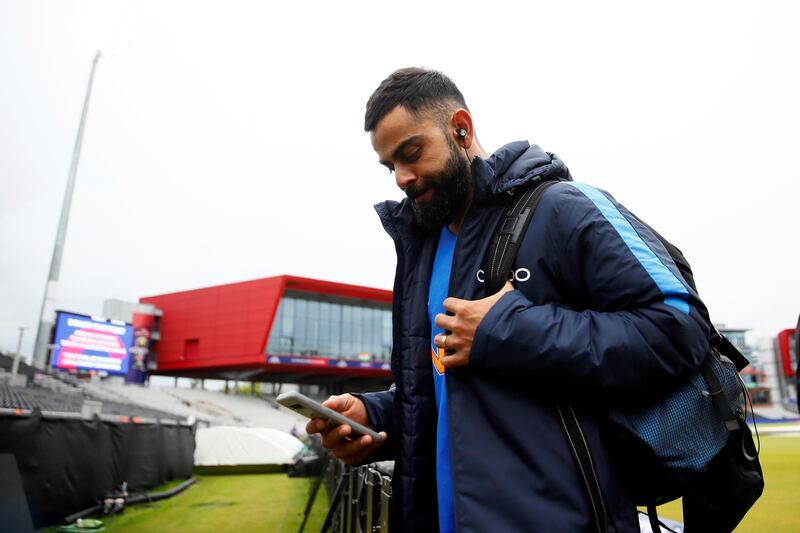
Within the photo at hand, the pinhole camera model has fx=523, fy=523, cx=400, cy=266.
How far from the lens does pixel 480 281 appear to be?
Result: 1301 mm

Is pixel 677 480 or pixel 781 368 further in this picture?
pixel 781 368

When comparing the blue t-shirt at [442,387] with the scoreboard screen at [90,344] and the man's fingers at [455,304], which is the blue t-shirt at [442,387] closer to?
the man's fingers at [455,304]

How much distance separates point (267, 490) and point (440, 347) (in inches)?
438

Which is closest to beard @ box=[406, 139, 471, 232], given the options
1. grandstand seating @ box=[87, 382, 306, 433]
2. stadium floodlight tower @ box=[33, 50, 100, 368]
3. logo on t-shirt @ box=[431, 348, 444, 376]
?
logo on t-shirt @ box=[431, 348, 444, 376]

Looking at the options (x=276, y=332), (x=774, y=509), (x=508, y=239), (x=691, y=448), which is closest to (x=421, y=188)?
(x=508, y=239)

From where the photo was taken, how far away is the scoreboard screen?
26.7m

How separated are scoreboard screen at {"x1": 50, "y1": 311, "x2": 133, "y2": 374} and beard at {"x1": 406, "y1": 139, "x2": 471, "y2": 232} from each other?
99.0 feet

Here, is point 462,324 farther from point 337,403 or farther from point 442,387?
point 337,403

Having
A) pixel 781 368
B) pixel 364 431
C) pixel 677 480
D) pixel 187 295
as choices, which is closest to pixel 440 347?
pixel 364 431

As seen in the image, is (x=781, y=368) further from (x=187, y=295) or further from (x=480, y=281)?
(x=480, y=281)

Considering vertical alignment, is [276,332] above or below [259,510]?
above

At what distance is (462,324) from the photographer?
119 cm

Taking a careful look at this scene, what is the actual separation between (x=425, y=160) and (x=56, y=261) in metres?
18.8

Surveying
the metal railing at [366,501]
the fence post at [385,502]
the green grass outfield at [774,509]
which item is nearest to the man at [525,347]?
the metal railing at [366,501]
